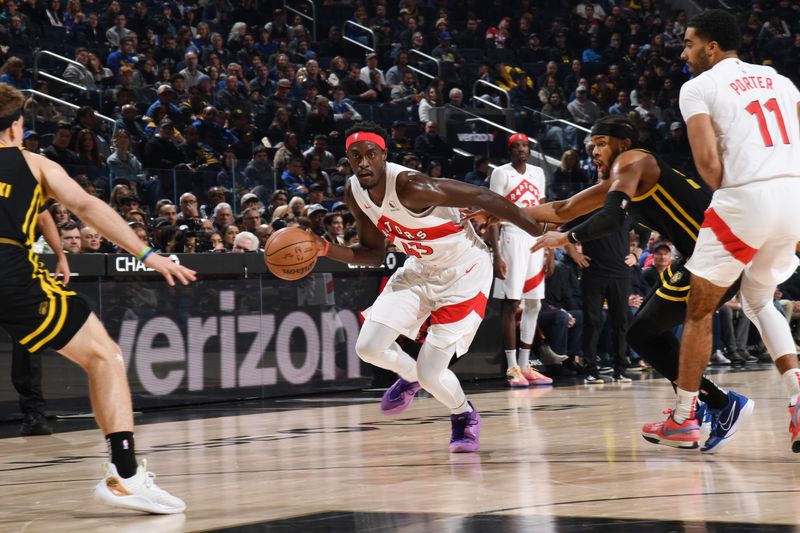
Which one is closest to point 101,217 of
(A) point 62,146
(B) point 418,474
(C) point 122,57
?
(B) point 418,474

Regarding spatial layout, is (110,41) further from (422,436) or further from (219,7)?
(422,436)

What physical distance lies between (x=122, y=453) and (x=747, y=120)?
3215 millimetres

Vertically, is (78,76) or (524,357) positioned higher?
(78,76)

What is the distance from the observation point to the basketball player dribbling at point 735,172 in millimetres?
5172

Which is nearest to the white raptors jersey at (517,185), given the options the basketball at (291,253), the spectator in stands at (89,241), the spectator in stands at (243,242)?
the spectator in stands at (243,242)

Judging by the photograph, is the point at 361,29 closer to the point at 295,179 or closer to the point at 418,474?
the point at 295,179

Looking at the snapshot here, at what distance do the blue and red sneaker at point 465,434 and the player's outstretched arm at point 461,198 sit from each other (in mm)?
1107

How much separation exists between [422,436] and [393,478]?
1.70m

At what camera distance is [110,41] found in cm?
Result: 1562

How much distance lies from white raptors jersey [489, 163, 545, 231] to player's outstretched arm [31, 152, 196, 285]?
6.41 m

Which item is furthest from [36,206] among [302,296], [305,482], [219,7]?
[219,7]

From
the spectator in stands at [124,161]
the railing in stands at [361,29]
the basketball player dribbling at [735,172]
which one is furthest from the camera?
the railing in stands at [361,29]

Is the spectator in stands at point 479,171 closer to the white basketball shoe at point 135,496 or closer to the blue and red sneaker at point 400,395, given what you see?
the blue and red sneaker at point 400,395

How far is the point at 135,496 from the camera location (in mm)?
4309
